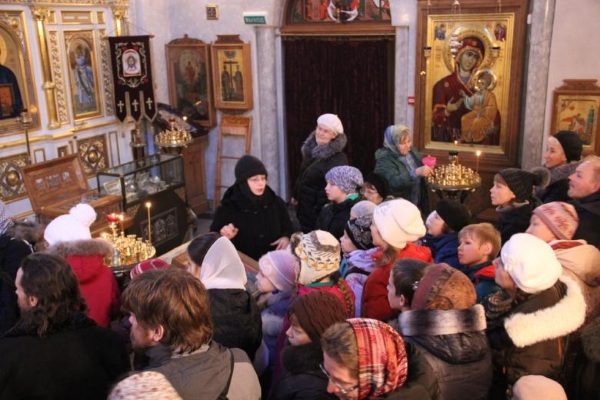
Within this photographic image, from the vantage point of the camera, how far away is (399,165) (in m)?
5.77

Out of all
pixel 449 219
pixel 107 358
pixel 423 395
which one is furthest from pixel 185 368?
pixel 449 219

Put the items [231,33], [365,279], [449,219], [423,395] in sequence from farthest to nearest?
[231,33] → [449,219] → [365,279] → [423,395]

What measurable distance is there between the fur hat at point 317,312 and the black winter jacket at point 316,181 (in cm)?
293

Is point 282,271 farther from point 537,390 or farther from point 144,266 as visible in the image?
point 537,390

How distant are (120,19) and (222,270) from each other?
290 inches

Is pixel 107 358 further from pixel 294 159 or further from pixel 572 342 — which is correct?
pixel 294 159

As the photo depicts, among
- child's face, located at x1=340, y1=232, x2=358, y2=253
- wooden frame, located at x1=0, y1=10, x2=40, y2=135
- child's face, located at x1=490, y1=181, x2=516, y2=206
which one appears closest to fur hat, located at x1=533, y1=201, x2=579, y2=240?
child's face, located at x1=490, y1=181, x2=516, y2=206

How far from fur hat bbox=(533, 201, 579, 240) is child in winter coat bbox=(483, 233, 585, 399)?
0.65 m

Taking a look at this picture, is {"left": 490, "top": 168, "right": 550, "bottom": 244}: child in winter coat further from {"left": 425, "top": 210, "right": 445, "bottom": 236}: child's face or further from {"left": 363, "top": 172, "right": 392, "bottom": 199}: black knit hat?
{"left": 363, "top": 172, "right": 392, "bottom": 199}: black knit hat

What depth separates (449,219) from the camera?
3898 millimetres

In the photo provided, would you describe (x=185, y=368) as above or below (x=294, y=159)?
above

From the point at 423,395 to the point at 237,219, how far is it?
2.65 m

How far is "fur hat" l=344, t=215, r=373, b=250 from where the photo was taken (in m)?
3.66

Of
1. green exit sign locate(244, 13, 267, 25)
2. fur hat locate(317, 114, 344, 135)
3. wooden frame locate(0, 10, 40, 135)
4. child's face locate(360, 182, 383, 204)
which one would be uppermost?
green exit sign locate(244, 13, 267, 25)
